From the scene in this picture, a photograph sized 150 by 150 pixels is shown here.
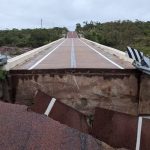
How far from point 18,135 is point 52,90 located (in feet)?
17.4

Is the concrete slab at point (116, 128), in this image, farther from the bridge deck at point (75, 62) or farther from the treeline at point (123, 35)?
the treeline at point (123, 35)

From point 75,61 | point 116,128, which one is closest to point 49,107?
point 116,128

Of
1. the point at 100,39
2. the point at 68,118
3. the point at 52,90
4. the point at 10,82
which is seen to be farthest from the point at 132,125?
the point at 100,39

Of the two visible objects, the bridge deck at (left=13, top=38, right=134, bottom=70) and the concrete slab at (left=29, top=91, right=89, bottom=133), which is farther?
the bridge deck at (left=13, top=38, right=134, bottom=70)

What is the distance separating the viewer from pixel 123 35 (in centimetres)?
10719

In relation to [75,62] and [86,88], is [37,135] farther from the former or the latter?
[75,62]

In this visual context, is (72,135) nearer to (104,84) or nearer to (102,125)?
(102,125)

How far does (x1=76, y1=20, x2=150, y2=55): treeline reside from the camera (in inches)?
3313

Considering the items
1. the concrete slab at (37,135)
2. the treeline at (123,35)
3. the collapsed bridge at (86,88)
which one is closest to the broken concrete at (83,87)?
the collapsed bridge at (86,88)

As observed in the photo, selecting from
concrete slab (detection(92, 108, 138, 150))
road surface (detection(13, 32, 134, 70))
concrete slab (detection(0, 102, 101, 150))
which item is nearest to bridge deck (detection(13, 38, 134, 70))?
road surface (detection(13, 32, 134, 70))

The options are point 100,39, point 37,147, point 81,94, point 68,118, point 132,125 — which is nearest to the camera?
point 37,147

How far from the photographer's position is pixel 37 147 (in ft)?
20.9

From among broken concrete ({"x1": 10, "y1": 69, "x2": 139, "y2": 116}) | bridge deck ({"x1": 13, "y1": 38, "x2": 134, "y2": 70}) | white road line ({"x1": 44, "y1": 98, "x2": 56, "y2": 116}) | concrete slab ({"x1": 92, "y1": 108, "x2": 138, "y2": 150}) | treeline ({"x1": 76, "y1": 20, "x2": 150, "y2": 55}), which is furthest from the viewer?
treeline ({"x1": 76, "y1": 20, "x2": 150, "y2": 55})

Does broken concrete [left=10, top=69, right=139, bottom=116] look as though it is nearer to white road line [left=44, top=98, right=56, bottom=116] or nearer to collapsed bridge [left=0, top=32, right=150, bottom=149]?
collapsed bridge [left=0, top=32, right=150, bottom=149]
